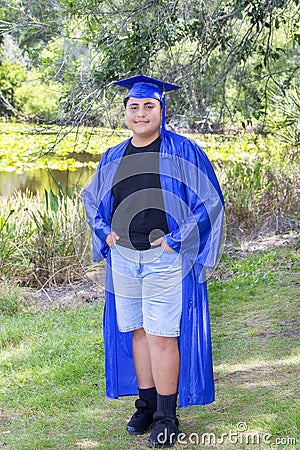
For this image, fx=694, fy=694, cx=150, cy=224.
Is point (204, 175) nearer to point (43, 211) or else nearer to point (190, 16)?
point (190, 16)

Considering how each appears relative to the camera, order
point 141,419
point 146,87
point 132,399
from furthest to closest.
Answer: point 132,399, point 141,419, point 146,87

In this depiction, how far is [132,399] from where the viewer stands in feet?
13.8

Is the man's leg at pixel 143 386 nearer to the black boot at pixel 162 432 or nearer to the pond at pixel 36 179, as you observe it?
the black boot at pixel 162 432

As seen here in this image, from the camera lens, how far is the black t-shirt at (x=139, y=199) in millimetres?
3385

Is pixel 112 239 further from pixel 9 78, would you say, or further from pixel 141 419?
pixel 9 78

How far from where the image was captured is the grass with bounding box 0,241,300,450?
359 centimetres

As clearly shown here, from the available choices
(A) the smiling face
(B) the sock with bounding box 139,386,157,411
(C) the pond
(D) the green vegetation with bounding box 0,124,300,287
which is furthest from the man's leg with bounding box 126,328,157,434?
(C) the pond

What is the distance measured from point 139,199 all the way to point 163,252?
29 cm

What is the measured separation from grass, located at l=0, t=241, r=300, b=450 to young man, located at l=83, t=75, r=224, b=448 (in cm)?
33

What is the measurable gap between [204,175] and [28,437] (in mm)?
1710

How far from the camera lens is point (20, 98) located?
84.6 ft

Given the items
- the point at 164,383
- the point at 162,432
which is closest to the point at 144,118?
the point at 164,383

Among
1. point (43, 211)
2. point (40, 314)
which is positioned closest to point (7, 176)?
point (43, 211)

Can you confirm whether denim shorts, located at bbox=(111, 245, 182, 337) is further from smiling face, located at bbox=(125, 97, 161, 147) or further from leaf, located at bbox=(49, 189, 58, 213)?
leaf, located at bbox=(49, 189, 58, 213)
